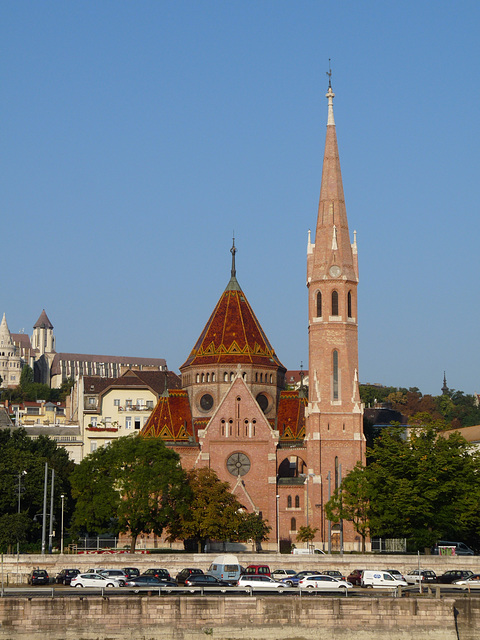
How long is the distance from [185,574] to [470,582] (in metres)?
16.4

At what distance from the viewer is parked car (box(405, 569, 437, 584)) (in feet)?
225

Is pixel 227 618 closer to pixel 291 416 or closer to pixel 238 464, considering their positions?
pixel 238 464

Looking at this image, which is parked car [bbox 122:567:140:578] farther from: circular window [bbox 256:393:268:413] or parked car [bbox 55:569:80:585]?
circular window [bbox 256:393:268:413]

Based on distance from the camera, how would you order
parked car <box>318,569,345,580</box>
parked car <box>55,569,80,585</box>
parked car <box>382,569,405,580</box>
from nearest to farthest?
parked car <box>382,569,405,580</box>
parked car <box>318,569,345,580</box>
parked car <box>55,569,80,585</box>

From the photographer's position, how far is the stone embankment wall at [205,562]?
7181 centimetres

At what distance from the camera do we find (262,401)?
112 m

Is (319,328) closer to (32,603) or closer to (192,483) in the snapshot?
(192,483)

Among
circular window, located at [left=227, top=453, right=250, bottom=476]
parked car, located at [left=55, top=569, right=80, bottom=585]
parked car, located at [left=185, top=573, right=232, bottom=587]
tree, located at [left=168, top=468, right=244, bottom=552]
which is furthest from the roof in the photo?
parked car, located at [left=185, top=573, right=232, bottom=587]

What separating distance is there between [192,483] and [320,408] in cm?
1566

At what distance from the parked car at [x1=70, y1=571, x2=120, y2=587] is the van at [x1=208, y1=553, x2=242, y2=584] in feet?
22.1

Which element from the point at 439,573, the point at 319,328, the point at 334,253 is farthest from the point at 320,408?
the point at 439,573

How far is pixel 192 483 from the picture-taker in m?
94.0

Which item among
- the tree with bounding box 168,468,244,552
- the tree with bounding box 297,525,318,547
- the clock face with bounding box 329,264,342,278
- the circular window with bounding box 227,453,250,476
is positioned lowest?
the tree with bounding box 297,525,318,547

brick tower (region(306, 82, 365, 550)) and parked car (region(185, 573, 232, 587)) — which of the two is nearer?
parked car (region(185, 573, 232, 587))
